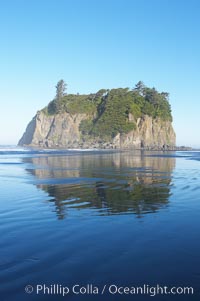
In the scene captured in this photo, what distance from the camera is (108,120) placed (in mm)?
170625

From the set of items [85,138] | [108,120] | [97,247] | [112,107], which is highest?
[112,107]

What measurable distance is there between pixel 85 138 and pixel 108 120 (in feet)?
52.6

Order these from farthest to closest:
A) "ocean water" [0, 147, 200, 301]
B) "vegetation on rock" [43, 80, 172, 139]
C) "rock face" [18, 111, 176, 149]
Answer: "vegetation on rock" [43, 80, 172, 139], "rock face" [18, 111, 176, 149], "ocean water" [0, 147, 200, 301]

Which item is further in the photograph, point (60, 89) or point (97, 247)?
point (60, 89)

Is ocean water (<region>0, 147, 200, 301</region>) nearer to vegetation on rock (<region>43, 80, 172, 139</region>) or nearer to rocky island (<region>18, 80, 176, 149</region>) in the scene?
rocky island (<region>18, 80, 176, 149</region>)

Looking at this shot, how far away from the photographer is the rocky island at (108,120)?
547 ft

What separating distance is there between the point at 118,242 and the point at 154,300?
3397 millimetres

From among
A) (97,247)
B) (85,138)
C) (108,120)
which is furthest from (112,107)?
(97,247)

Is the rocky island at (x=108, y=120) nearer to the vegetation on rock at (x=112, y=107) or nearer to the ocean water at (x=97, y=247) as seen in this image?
the vegetation on rock at (x=112, y=107)

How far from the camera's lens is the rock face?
541 ft

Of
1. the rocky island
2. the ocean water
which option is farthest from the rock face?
the ocean water

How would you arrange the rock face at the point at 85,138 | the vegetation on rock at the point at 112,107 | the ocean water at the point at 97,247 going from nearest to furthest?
the ocean water at the point at 97,247 < the rock face at the point at 85,138 < the vegetation on rock at the point at 112,107

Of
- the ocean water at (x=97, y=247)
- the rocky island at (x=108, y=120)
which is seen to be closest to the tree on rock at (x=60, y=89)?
the rocky island at (x=108, y=120)

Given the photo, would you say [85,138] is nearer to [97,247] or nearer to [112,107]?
[112,107]
